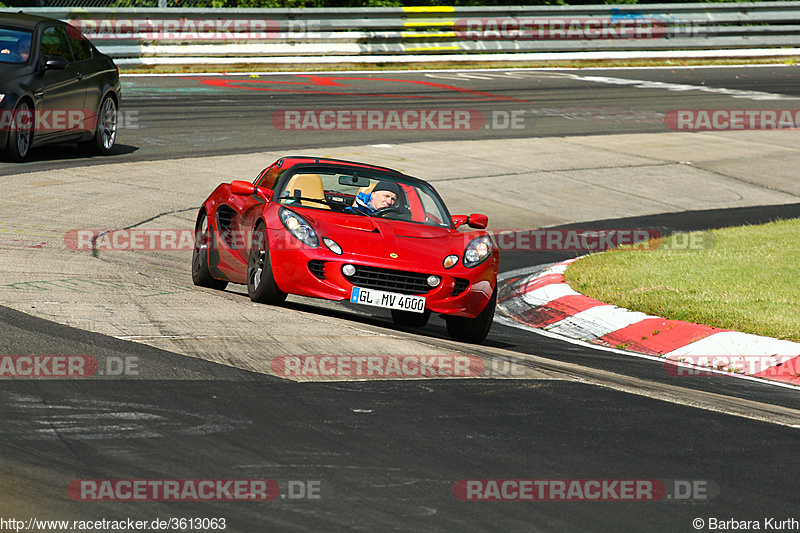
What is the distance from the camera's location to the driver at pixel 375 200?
9.14 meters

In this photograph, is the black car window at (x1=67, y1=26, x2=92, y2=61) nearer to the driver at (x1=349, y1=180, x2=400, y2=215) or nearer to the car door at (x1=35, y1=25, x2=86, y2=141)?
the car door at (x1=35, y1=25, x2=86, y2=141)

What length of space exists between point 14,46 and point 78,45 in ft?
4.25

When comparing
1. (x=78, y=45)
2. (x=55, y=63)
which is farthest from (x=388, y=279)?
(x=78, y=45)

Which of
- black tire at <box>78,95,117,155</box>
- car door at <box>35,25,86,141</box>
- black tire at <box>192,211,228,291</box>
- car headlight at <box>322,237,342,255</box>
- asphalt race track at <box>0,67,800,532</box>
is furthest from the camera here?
black tire at <box>78,95,117,155</box>

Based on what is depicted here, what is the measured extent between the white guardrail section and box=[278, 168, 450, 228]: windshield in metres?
15.7

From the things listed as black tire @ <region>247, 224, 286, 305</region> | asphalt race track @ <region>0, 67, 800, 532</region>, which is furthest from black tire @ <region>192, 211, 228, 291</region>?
black tire @ <region>247, 224, 286, 305</region>

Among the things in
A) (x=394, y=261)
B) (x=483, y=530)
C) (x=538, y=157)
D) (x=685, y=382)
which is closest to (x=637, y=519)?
(x=483, y=530)

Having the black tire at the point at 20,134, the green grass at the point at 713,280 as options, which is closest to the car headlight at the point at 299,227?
the green grass at the point at 713,280

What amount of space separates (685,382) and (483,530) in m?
3.78

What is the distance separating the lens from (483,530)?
4.00 meters

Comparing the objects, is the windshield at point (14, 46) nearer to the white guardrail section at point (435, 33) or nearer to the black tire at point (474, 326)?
the black tire at point (474, 326)

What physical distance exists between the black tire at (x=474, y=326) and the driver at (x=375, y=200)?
120 centimetres

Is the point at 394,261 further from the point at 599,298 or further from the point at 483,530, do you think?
the point at 483,530

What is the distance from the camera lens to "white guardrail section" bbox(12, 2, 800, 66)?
24.4 meters
